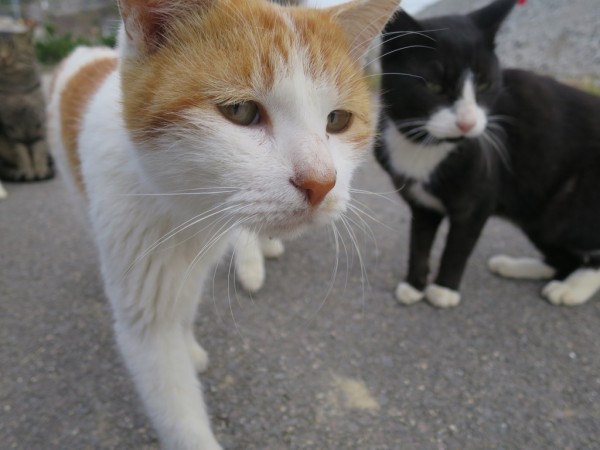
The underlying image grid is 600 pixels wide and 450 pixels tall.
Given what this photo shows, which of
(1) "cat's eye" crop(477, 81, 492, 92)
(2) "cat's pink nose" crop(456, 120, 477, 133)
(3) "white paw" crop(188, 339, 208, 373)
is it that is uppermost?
(1) "cat's eye" crop(477, 81, 492, 92)

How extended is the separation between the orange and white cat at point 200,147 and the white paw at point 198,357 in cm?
29

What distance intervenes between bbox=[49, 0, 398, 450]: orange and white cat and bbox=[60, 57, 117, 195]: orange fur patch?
19 centimetres

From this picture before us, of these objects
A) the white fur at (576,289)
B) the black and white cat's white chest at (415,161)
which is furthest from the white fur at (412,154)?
the white fur at (576,289)

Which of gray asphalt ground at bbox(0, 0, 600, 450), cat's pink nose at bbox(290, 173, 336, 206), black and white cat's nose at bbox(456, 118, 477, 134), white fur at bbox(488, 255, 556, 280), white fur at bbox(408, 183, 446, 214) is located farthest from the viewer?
white fur at bbox(488, 255, 556, 280)

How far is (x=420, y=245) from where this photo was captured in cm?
200

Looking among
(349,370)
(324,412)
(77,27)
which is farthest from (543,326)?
(77,27)

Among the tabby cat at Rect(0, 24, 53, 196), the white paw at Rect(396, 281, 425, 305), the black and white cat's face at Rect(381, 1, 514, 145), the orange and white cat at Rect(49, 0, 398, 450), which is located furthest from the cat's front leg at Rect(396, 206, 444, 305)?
the tabby cat at Rect(0, 24, 53, 196)

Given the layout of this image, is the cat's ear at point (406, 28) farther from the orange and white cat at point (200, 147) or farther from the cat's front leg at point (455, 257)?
the cat's front leg at point (455, 257)

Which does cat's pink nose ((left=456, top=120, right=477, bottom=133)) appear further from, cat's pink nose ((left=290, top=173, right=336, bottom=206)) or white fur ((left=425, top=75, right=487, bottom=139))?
cat's pink nose ((left=290, top=173, right=336, bottom=206))

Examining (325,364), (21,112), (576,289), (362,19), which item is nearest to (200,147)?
(362,19)

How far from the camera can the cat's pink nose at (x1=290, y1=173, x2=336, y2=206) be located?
83cm

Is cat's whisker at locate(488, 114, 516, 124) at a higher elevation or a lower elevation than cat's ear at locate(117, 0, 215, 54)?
lower

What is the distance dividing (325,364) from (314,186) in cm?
96

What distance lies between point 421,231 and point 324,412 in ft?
3.16
